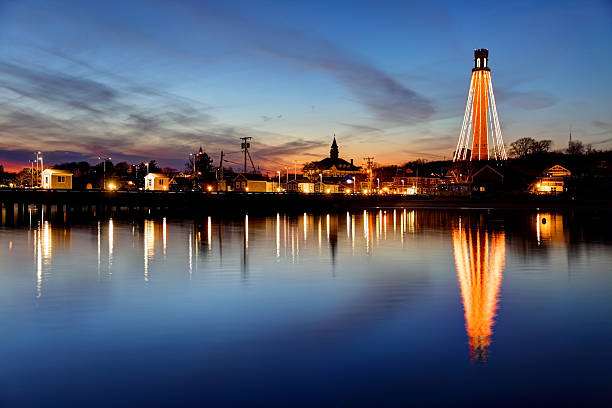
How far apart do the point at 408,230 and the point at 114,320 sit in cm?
4069

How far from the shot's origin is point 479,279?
920 inches

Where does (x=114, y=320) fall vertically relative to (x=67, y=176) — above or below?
below

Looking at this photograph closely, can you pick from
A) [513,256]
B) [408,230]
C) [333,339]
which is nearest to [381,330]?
[333,339]

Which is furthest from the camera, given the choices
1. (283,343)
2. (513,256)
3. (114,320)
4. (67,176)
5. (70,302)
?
(67,176)

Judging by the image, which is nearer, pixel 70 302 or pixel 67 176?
pixel 70 302

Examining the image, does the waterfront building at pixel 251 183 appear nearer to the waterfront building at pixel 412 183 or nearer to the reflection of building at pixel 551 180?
the waterfront building at pixel 412 183

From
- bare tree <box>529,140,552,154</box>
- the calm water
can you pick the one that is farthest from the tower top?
the calm water

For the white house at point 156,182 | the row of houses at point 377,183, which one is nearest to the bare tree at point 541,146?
the row of houses at point 377,183

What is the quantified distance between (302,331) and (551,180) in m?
138

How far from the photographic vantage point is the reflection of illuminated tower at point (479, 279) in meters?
13.9

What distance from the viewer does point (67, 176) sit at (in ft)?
408

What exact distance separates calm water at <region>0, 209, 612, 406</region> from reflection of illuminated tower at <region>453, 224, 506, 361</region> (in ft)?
0.33

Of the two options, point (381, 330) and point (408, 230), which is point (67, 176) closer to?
point (408, 230)

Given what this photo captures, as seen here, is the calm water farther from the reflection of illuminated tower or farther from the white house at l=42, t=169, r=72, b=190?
the white house at l=42, t=169, r=72, b=190
